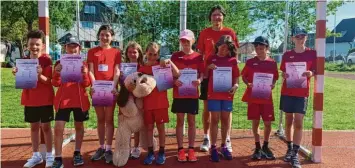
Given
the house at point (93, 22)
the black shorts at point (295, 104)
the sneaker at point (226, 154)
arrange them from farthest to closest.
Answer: the house at point (93, 22)
the sneaker at point (226, 154)
the black shorts at point (295, 104)

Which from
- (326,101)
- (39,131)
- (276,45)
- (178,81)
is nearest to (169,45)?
(276,45)

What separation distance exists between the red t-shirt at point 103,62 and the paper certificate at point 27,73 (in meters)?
0.77

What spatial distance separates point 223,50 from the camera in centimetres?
550

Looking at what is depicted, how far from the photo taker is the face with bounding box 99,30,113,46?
5.40 m

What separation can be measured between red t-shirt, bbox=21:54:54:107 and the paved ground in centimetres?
101

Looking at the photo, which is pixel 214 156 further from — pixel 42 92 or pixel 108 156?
pixel 42 92

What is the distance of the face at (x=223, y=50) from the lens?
5.46 meters

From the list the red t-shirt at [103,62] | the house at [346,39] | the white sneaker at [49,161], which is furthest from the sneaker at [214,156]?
the house at [346,39]

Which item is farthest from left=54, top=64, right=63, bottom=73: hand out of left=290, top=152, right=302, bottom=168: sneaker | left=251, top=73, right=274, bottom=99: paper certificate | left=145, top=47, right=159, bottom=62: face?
left=290, top=152, right=302, bottom=168: sneaker

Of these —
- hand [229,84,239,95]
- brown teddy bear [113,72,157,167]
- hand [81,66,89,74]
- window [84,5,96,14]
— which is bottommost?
brown teddy bear [113,72,157,167]

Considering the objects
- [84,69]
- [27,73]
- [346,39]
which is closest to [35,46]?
[27,73]

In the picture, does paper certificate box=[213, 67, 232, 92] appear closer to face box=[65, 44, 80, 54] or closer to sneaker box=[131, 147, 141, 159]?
sneaker box=[131, 147, 141, 159]

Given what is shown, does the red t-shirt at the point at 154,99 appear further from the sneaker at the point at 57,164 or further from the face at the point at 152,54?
the sneaker at the point at 57,164

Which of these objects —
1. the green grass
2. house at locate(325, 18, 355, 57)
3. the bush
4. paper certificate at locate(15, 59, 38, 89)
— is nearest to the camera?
paper certificate at locate(15, 59, 38, 89)
